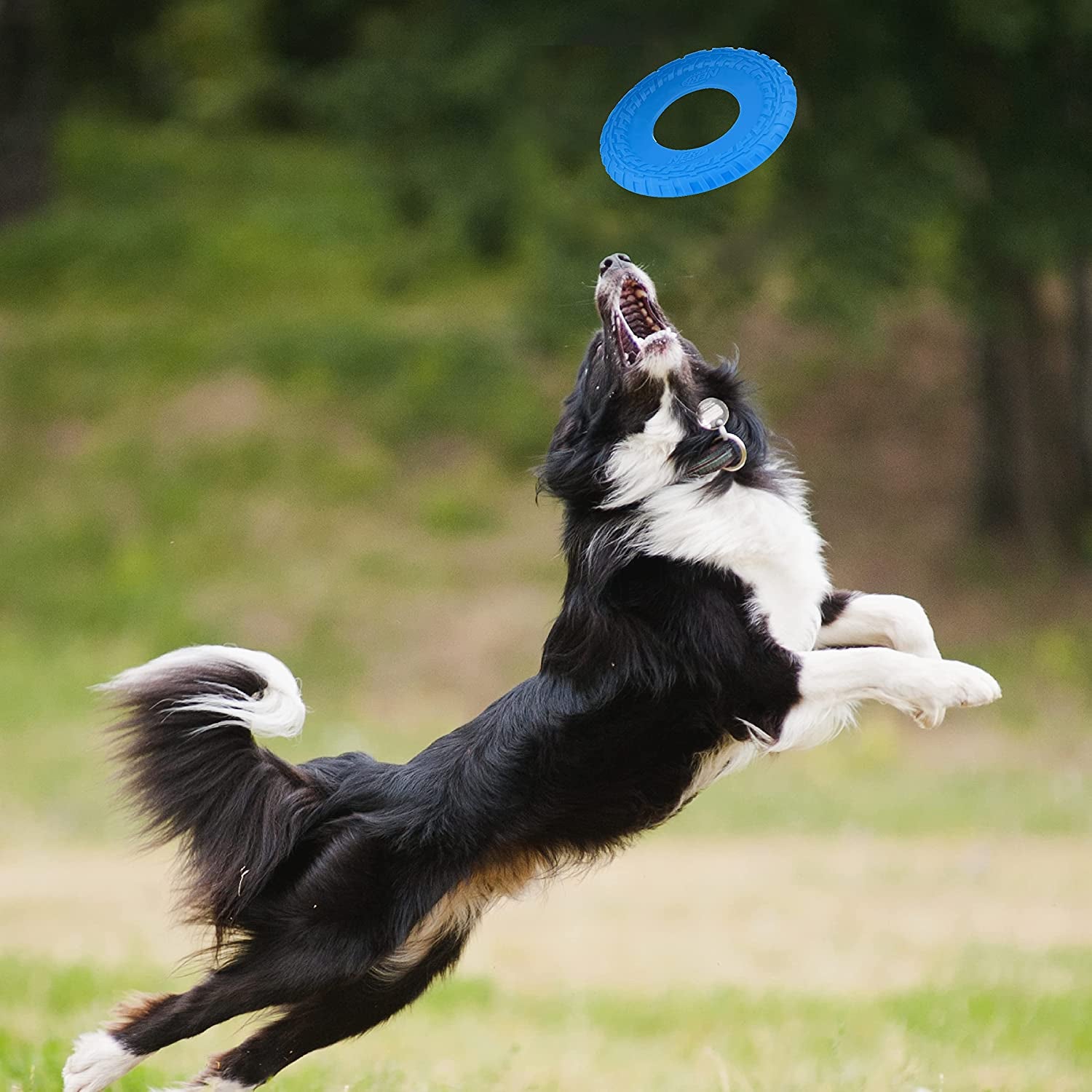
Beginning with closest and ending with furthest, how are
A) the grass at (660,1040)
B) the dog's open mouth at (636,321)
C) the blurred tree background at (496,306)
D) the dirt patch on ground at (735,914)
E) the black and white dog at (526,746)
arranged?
the black and white dog at (526,746) < the dog's open mouth at (636,321) < the grass at (660,1040) < the dirt patch on ground at (735,914) < the blurred tree background at (496,306)

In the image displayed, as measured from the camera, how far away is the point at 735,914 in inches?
406

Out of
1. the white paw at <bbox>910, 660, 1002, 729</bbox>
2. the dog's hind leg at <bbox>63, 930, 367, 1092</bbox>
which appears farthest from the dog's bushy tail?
the white paw at <bbox>910, 660, 1002, 729</bbox>

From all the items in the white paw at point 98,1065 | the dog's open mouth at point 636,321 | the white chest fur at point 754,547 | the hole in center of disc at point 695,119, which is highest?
the hole in center of disc at point 695,119

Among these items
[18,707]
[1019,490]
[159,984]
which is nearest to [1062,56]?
[1019,490]

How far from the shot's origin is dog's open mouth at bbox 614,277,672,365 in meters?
5.16

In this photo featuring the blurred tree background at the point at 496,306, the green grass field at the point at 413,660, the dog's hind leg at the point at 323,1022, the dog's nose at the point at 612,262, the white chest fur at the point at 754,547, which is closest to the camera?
the white chest fur at the point at 754,547

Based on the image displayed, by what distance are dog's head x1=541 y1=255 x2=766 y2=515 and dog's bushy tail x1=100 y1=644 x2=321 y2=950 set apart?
43.9 inches

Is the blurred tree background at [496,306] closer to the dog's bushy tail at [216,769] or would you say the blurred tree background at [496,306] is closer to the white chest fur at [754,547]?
the white chest fur at [754,547]

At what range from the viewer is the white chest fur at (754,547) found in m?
4.89

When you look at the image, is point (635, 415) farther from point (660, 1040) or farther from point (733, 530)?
point (660, 1040)

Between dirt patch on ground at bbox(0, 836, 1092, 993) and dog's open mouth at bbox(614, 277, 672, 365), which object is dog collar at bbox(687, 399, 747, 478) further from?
dirt patch on ground at bbox(0, 836, 1092, 993)

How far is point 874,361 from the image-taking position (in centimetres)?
2108

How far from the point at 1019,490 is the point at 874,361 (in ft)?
10.5

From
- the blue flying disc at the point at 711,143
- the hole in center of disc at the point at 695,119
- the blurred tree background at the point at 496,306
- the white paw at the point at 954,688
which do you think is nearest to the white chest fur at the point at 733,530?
the white paw at the point at 954,688
